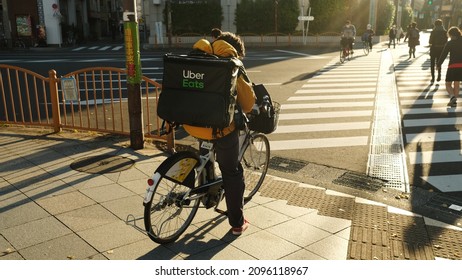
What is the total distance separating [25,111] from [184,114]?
8273mm

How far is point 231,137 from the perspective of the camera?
368cm

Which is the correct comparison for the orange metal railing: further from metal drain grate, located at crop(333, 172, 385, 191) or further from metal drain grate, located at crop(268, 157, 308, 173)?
metal drain grate, located at crop(333, 172, 385, 191)

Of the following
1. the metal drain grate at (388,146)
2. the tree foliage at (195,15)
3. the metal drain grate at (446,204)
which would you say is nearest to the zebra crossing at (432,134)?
the metal drain grate at (388,146)

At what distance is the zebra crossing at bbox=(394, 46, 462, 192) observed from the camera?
5926mm

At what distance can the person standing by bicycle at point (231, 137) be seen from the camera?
3.54 m

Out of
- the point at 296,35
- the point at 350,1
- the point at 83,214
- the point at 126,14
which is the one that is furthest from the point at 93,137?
the point at 350,1

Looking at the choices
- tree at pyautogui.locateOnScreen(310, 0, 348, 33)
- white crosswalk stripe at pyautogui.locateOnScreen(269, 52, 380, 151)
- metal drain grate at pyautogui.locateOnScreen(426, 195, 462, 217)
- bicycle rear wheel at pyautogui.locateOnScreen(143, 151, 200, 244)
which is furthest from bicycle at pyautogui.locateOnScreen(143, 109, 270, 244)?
tree at pyautogui.locateOnScreen(310, 0, 348, 33)

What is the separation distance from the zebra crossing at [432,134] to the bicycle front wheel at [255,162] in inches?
86.5

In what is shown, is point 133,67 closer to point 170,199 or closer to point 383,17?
point 170,199

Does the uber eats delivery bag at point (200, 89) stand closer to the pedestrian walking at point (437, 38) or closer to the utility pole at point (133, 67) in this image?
the utility pole at point (133, 67)

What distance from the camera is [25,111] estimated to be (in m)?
10.3

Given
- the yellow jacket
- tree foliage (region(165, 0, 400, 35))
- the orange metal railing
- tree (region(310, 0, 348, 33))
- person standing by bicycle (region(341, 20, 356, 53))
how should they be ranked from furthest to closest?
tree (region(310, 0, 348, 33)), tree foliage (region(165, 0, 400, 35)), person standing by bicycle (region(341, 20, 356, 53)), the orange metal railing, the yellow jacket

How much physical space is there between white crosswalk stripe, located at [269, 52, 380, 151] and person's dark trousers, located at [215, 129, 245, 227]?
355cm

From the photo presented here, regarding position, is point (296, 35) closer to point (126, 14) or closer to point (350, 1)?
point (350, 1)
